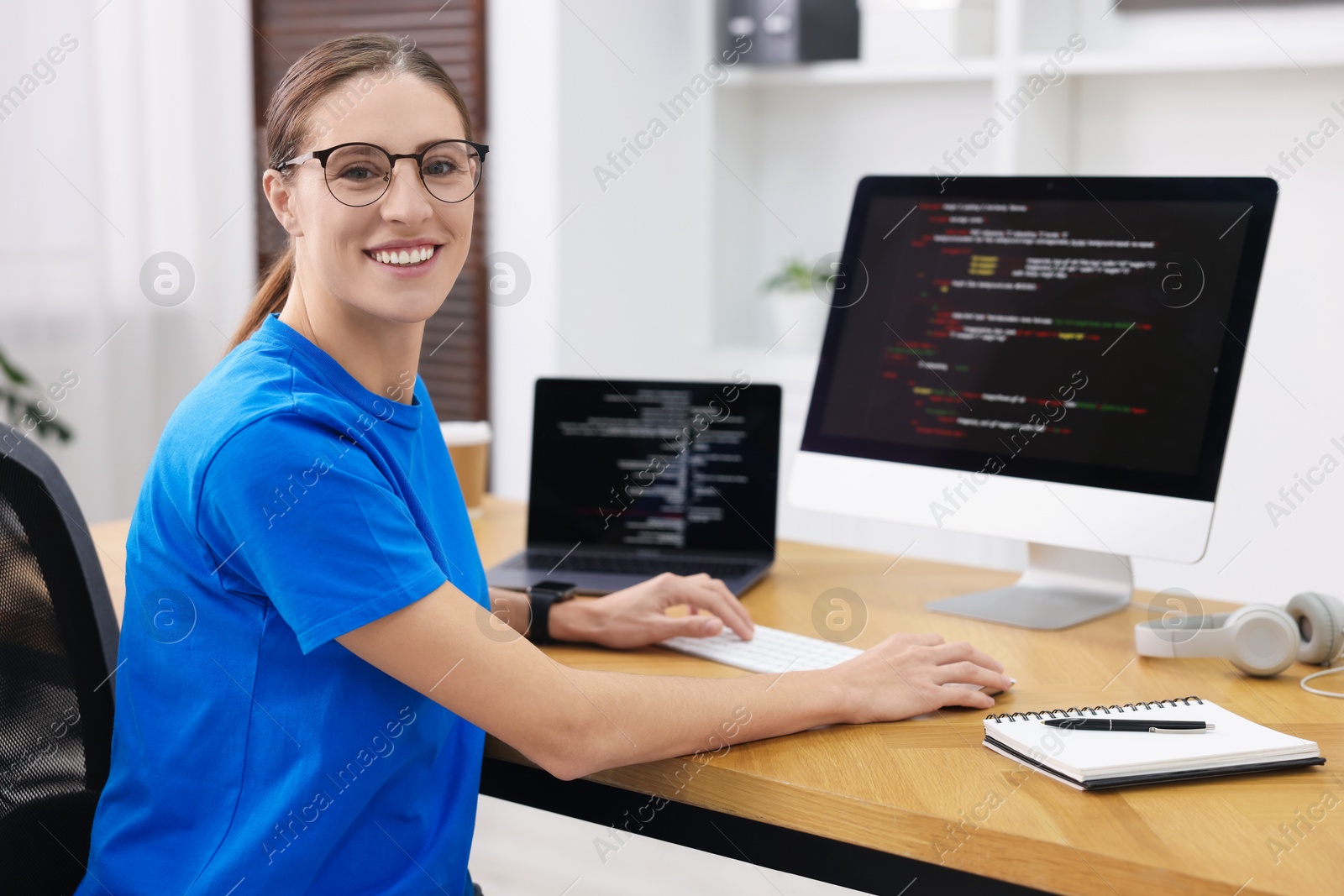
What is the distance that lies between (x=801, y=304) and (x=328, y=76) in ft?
7.36

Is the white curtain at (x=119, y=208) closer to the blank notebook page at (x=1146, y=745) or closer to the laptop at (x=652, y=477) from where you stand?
the laptop at (x=652, y=477)

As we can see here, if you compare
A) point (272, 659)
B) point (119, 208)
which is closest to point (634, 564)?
point (272, 659)

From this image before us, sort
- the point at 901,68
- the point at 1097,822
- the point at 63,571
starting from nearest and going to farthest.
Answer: the point at 1097,822, the point at 63,571, the point at 901,68

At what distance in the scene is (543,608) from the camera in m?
1.34

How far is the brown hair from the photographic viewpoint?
108 centimetres

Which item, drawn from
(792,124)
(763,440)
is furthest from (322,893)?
(792,124)

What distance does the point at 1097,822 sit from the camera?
35.0 inches

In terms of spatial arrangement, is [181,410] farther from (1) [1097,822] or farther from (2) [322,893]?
(1) [1097,822]

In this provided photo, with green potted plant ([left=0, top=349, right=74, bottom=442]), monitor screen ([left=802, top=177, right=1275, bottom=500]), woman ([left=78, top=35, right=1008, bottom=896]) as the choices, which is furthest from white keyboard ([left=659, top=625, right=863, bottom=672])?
green potted plant ([left=0, top=349, right=74, bottom=442])

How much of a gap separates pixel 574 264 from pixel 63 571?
2.06 m

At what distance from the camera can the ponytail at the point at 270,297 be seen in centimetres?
124

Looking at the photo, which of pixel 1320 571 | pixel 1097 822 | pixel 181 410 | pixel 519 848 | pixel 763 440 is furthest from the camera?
pixel 1320 571

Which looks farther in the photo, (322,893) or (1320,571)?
(1320,571)

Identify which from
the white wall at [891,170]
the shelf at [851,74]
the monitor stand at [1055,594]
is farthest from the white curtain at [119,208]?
the monitor stand at [1055,594]
